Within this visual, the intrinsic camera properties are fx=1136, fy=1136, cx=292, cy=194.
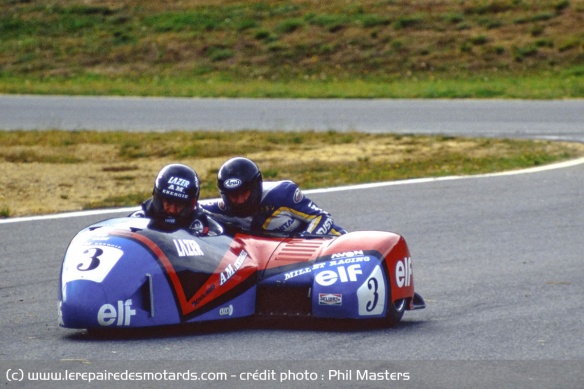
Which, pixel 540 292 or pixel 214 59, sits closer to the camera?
pixel 540 292

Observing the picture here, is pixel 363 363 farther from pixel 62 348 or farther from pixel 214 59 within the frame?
pixel 214 59

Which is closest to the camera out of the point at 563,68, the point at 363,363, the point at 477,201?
the point at 363,363

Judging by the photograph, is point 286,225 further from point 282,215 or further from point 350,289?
point 350,289

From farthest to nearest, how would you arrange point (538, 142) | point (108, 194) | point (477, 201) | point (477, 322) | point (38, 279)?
1. point (538, 142)
2. point (108, 194)
3. point (477, 201)
4. point (38, 279)
5. point (477, 322)

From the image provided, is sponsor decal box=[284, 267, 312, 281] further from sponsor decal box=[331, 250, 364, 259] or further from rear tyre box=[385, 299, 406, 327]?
rear tyre box=[385, 299, 406, 327]

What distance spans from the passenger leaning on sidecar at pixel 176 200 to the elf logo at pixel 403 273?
1101 millimetres

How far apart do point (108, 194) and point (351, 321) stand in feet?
19.8

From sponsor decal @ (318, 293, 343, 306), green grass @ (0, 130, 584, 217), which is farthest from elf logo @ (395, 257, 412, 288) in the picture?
green grass @ (0, 130, 584, 217)

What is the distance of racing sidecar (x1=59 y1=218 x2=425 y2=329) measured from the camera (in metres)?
6.16

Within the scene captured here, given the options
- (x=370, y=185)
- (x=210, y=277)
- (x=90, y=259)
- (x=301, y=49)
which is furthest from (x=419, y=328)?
(x=301, y=49)

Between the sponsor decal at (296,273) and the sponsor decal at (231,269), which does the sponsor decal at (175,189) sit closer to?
the sponsor decal at (231,269)

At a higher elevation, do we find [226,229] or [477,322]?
[226,229]

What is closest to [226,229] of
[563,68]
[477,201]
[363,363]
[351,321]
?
[351,321]

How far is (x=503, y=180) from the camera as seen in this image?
12.3m
